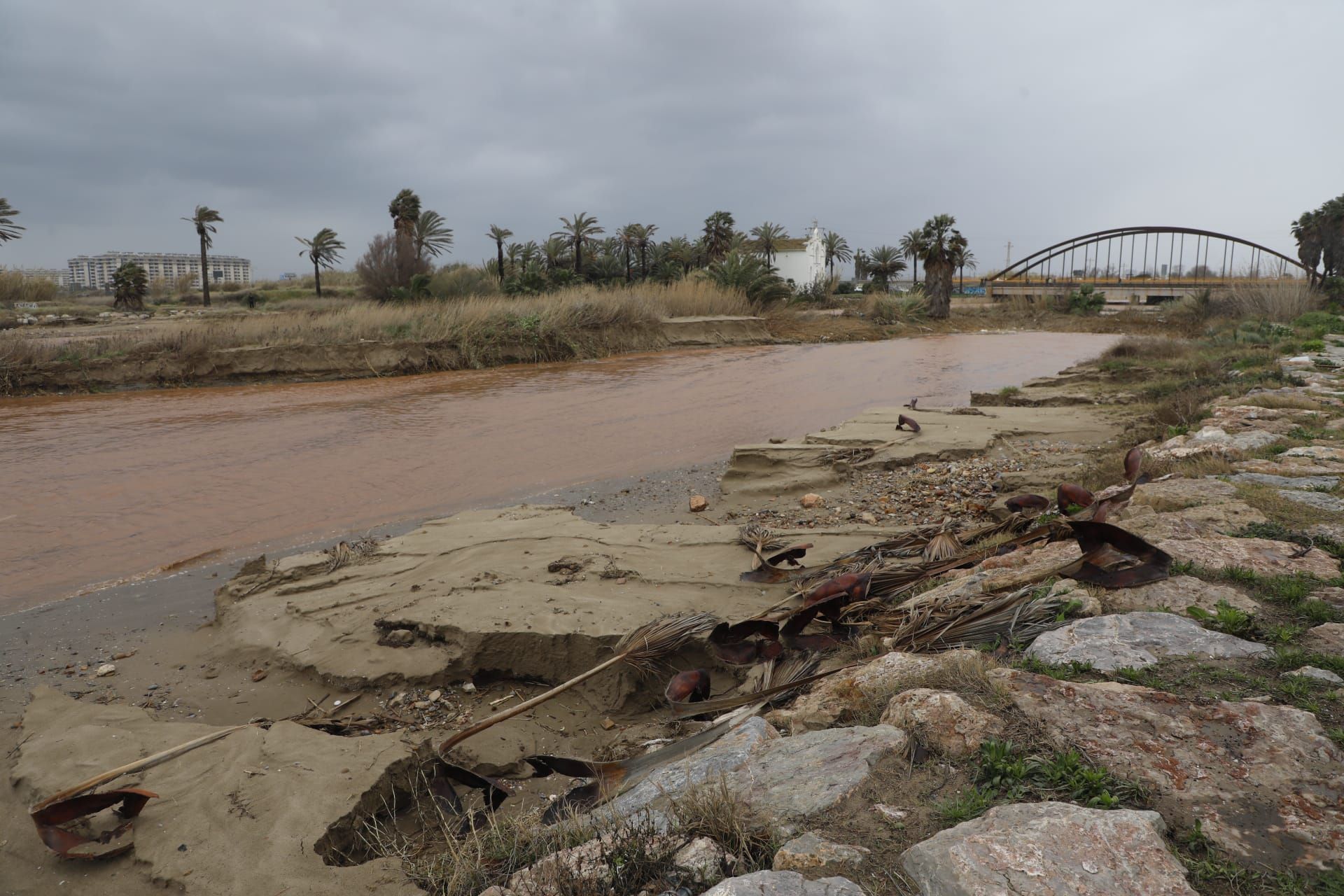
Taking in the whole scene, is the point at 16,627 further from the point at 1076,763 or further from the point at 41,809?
the point at 1076,763

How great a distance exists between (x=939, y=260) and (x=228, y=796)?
36.7 metres

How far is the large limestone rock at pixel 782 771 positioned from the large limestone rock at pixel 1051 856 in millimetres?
295

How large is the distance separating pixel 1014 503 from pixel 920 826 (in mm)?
2679

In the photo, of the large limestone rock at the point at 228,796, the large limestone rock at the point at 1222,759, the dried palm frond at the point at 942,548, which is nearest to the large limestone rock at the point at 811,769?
the large limestone rock at the point at 1222,759

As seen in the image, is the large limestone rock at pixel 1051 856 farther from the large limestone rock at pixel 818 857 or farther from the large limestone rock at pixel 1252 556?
the large limestone rock at pixel 1252 556

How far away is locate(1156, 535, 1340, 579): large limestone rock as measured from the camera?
2672 millimetres

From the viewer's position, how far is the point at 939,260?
35594 millimetres

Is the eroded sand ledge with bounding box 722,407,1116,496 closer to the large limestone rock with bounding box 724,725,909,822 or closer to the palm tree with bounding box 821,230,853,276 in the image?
the large limestone rock with bounding box 724,725,909,822

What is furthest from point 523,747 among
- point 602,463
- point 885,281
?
point 885,281

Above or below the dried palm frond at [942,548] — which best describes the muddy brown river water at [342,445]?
below

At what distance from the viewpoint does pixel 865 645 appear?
297cm

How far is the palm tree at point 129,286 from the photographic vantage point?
38469 mm

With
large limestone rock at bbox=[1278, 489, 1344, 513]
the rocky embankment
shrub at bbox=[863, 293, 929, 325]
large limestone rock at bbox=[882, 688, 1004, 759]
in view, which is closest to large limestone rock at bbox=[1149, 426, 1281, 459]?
the rocky embankment

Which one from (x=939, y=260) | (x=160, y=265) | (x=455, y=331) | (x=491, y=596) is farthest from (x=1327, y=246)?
(x=160, y=265)
